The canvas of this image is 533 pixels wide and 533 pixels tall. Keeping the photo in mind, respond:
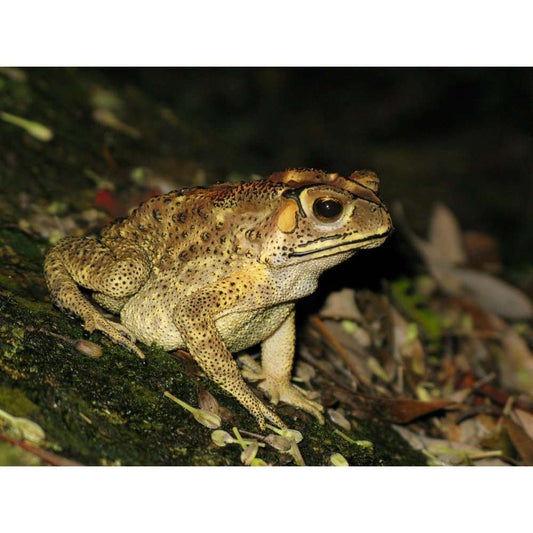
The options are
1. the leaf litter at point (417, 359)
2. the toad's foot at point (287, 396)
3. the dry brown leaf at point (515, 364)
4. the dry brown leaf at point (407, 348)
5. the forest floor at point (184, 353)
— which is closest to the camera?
the forest floor at point (184, 353)

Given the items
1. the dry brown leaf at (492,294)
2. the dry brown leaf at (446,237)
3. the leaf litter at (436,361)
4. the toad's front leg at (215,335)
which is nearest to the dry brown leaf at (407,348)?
the leaf litter at (436,361)

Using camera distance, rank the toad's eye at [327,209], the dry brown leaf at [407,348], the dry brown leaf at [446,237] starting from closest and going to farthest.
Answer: the toad's eye at [327,209] < the dry brown leaf at [407,348] < the dry brown leaf at [446,237]

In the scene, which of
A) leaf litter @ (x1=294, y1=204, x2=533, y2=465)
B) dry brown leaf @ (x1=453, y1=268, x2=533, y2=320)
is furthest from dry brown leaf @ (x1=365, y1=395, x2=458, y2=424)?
dry brown leaf @ (x1=453, y1=268, x2=533, y2=320)

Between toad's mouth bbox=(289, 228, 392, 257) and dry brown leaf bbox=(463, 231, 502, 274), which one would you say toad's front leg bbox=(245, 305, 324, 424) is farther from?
dry brown leaf bbox=(463, 231, 502, 274)

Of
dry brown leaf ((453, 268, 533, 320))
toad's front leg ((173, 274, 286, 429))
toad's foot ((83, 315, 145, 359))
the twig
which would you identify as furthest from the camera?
dry brown leaf ((453, 268, 533, 320))

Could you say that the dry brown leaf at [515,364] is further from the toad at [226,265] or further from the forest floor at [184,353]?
the toad at [226,265]

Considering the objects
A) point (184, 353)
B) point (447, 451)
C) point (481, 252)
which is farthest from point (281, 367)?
point (481, 252)

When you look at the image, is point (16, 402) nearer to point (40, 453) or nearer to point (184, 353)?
point (40, 453)
